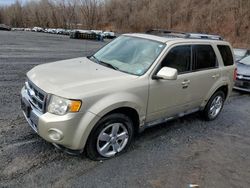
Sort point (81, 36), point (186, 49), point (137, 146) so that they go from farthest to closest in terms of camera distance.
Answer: point (81, 36) < point (186, 49) < point (137, 146)

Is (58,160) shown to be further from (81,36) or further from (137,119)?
(81,36)

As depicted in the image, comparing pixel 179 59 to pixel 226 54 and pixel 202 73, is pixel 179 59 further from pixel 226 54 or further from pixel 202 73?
pixel 226 54

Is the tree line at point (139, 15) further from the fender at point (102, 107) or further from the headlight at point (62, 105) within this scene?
the headlight at point (62, 105)

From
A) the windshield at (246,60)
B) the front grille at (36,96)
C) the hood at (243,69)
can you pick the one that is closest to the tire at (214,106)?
the hood at (243,69)

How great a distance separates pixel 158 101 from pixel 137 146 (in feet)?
2.67

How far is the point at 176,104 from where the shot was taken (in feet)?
15.0

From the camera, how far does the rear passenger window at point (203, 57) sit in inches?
189

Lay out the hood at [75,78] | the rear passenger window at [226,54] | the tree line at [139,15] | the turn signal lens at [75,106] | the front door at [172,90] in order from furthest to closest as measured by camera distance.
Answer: the tree line at [139,15] → the rear passenger window at [226,54] → the front door at [172,90] → the hood at [75,78] → the turn signal lens at [75,106]

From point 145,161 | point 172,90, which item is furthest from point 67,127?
point 172,90

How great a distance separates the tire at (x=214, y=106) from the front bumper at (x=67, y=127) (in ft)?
9.90

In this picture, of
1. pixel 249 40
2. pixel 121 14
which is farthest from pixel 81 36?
pixel 121 14

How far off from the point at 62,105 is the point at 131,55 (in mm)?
1629

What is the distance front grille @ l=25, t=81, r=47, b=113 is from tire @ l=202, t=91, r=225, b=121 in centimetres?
349

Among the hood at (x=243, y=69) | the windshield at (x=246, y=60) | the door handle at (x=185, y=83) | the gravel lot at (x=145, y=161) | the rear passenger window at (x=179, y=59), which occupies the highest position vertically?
Answer: the rear passenger window at (x=179, y=59)
